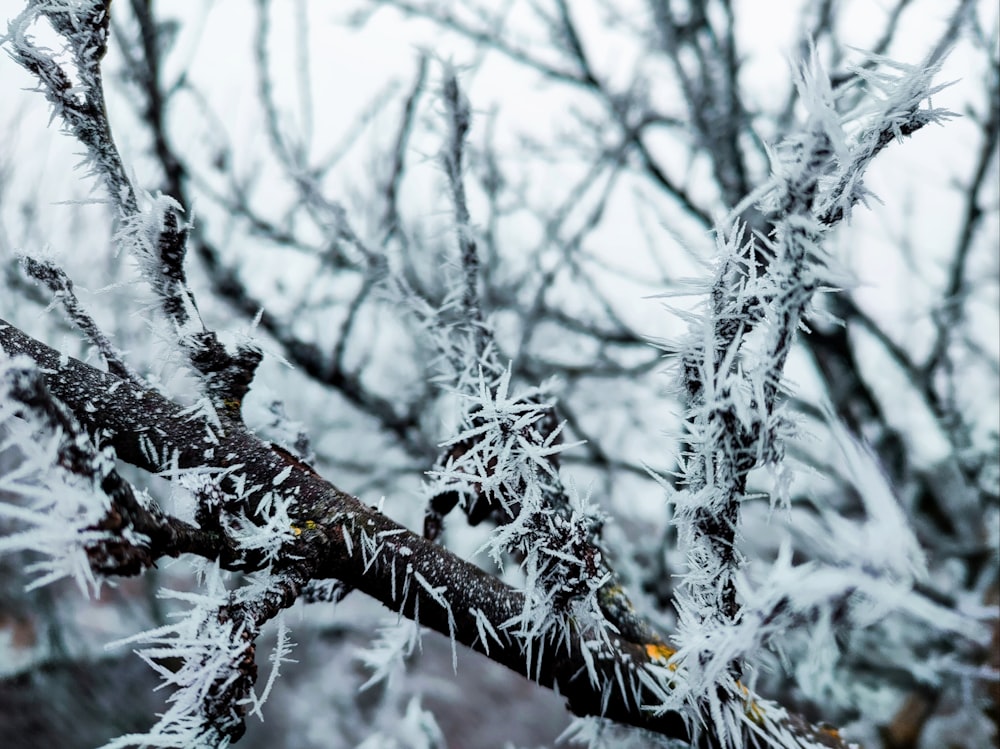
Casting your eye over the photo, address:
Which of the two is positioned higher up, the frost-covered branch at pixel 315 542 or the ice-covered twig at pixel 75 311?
the ice-covered twig at pixel 75 311

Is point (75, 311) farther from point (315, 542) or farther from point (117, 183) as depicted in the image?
point (315, 542)

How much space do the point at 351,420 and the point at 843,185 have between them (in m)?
4.38

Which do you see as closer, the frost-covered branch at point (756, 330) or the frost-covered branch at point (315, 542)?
the frost-covered branch at point (756, 330)

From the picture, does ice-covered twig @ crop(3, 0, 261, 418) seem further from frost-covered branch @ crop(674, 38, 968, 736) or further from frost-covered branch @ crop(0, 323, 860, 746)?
frost-covered branch @ crop(674, 38, 968, 736)

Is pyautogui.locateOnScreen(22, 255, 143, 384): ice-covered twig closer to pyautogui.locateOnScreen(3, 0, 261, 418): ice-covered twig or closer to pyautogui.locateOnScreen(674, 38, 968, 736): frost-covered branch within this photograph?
pyautogui.locateOnScreen(3, 0, 261, 418): ice-covered twig

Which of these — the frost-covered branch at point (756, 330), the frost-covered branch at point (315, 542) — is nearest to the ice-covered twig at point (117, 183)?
the frost-covered branch at point (315, 542)

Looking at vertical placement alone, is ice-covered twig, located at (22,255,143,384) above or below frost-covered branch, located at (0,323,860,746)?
above

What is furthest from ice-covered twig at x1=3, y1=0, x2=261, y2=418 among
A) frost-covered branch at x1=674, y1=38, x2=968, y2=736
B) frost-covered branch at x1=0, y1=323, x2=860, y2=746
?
frost-covered branch at x1=674, y1=38, x2=968, y2=736

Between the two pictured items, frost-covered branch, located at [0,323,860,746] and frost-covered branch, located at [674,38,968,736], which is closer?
frost-covered branch, located at [674,38,968,736]

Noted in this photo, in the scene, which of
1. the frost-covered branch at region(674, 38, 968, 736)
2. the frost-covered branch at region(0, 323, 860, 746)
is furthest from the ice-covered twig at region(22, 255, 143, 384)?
the frost-covered branch at region(674, 38, 968, 736)

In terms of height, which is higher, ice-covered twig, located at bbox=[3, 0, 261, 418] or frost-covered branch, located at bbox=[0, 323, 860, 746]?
ice-covered twig, located at bbox=[3, 0, 261, 418]

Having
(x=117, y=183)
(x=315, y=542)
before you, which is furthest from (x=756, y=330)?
(x=117, y=183)

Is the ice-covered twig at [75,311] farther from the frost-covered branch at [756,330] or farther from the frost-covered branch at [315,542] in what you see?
the frost-covered branch at [756,330]

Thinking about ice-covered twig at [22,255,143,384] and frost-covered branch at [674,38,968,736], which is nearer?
frost-covered branch at [674,38,968,736]
